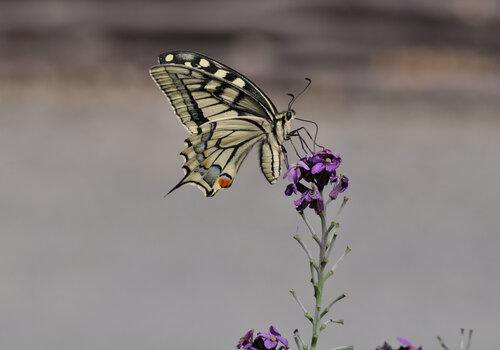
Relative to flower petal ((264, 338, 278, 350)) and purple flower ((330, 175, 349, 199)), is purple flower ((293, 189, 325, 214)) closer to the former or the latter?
purple flower ((330, 175, 349, 199))

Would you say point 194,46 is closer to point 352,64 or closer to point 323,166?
point 352,64

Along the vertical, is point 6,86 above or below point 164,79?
above

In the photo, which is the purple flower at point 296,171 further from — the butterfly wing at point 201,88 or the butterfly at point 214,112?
the butterfly wing at point 201,88

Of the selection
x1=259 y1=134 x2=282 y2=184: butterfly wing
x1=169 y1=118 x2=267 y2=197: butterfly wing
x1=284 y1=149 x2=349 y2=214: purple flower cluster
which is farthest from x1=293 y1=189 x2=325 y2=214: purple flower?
x1=169 y1=118 x2=267 y2=197: butterfly wing

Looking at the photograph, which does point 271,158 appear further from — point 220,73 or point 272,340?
point 272,340

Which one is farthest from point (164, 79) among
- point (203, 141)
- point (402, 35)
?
point (402, 35)
